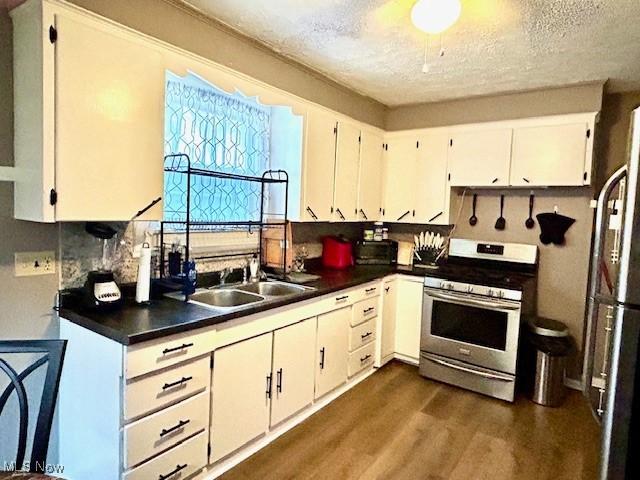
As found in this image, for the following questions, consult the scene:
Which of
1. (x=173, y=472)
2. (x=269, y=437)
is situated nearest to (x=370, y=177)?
(x=269, y=437)

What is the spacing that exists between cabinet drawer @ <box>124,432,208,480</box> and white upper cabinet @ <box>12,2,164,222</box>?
1079 millimetres

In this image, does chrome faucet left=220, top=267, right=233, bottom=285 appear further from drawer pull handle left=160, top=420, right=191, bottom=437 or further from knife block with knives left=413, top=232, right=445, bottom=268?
knife block with knives left=413, top=232, right=445, bottom=268

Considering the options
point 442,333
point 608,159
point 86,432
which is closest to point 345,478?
point 86,432

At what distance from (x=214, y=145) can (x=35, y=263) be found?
1297mm

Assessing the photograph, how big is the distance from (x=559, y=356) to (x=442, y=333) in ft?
2.74

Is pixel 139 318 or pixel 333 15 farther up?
pixel 333 15

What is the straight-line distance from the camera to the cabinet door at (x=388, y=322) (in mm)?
3521

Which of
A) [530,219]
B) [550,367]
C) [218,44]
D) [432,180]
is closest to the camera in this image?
[218,44]

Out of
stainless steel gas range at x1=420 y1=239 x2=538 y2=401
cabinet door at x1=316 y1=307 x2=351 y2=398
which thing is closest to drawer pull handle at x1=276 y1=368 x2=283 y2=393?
cabinet door at x1=316 y1=307 x2=351 y2=398

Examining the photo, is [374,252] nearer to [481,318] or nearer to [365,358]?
[365,358]

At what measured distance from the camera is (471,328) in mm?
3209

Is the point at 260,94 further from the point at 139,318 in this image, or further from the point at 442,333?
the point at 442,333

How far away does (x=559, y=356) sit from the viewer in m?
3.00

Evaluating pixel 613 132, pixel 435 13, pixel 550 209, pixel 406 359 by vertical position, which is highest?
pixel 435 13
